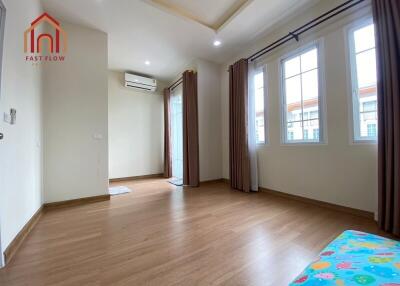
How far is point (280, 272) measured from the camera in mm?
1212

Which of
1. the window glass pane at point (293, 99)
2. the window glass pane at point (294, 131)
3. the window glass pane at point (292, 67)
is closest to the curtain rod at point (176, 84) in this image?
the window glass pane at point (292, 67)

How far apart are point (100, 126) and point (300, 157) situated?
333cm

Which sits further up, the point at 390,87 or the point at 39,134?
the point at 390,87

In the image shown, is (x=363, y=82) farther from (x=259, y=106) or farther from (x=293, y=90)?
(x=259, y=106)

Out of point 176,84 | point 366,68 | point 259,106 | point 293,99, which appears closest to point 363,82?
point 366,68

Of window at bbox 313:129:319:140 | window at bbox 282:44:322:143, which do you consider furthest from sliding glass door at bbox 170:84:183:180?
window at bbox 313:129:319:140

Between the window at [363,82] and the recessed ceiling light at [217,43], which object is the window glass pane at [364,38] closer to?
the window at [363,82]

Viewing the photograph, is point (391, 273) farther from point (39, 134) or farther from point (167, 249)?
point (39, 134)

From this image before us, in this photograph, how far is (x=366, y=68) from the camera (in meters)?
2.08

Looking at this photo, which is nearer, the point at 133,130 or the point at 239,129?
the point at 239,129

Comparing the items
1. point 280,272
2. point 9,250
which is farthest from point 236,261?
point 9,250

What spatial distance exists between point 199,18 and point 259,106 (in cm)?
189

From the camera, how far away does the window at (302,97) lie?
101 inches

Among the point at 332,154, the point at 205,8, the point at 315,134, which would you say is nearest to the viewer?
the point at 332,154
